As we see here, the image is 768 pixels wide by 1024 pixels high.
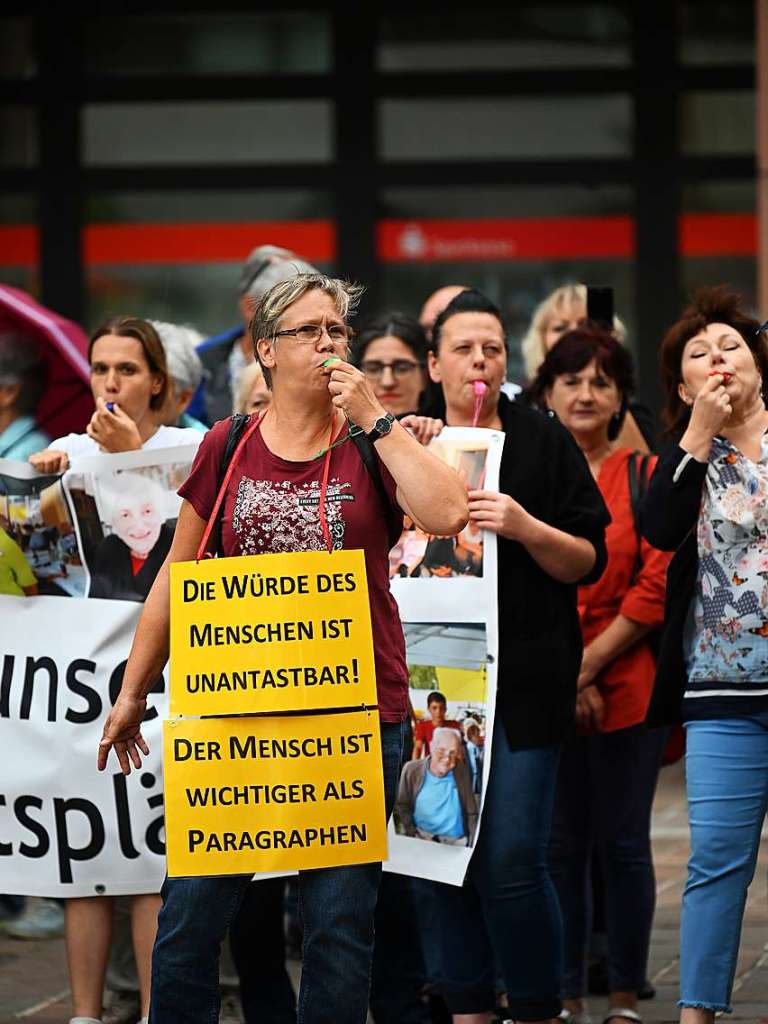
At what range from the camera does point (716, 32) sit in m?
12.3

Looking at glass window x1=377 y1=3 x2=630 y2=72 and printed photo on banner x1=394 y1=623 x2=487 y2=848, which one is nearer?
printed photo on banner x1=394 y1=623 x2=487 y2=848

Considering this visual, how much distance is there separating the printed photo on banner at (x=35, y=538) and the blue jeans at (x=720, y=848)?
6.07ft

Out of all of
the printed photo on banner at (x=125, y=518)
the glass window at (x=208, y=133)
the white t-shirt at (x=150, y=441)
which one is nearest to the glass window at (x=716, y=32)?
the glass window at (x=208, y=133)

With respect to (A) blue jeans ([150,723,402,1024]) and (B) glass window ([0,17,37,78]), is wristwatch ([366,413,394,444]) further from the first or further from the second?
(B) glass window ([0,17,37,78])

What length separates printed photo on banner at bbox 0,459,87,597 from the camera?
5523 millimetres

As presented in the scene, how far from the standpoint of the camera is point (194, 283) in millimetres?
12344

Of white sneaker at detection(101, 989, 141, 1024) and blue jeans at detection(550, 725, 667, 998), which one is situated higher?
blue jeans at detection(550, 725, 667, 998)

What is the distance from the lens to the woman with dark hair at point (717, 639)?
16.0 feet

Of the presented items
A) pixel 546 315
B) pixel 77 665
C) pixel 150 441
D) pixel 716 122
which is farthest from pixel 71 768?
pixel 716 122

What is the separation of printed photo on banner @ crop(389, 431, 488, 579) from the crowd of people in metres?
0.01

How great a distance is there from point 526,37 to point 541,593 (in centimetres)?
783

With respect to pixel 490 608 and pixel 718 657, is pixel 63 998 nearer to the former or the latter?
pixel 490 608

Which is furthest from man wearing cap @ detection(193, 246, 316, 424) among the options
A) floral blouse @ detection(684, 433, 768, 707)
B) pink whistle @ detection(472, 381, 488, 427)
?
floral blouse @ detection(684, 433, 768, 707)

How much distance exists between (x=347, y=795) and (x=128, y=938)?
2.01m
